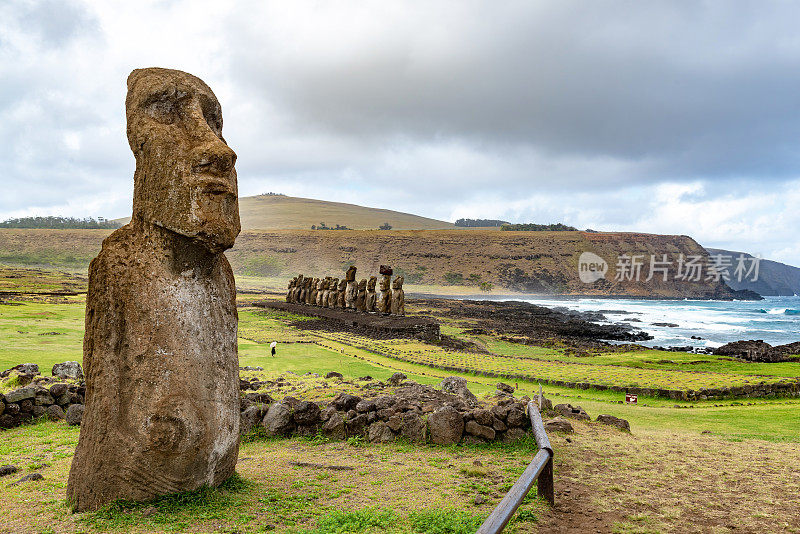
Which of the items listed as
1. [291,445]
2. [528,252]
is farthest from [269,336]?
[528,252]

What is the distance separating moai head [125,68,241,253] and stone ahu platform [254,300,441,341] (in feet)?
80.8

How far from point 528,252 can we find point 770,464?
139918 millimetres

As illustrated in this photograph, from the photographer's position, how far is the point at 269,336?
27.9m

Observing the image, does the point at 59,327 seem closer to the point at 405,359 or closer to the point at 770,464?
the point at 405,359

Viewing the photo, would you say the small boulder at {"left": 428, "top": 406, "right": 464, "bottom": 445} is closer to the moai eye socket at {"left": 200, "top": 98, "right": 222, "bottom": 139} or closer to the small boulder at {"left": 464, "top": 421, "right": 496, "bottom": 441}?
the small boulder at {"left": 464, "top": 421, "right": 496, "bottom": 441}

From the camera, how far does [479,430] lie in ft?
27.5

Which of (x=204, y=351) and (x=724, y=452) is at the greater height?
(x=204, y=351)

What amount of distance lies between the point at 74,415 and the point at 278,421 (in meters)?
3.90

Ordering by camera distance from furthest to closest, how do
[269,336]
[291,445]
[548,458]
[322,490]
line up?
[269,336] → [291,445] → [322,490] → [548,458]

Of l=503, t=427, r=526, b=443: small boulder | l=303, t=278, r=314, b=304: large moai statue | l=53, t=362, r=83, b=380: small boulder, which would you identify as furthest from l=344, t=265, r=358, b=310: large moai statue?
l=503, t=427, r=526, b=443: small boulder

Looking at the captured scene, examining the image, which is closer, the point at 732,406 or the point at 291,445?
the point at 291,445

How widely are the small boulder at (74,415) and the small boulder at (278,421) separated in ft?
11.4

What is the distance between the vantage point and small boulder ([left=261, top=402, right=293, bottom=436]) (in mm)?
8898

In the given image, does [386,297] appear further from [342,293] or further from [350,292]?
[342,293]
